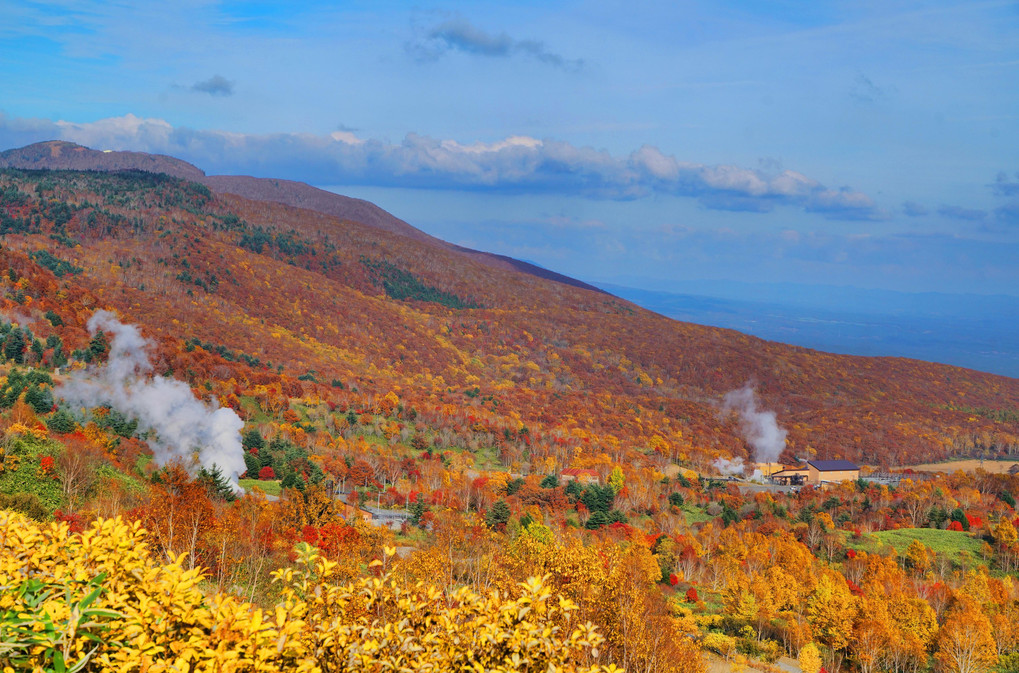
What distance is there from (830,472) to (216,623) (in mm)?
82428

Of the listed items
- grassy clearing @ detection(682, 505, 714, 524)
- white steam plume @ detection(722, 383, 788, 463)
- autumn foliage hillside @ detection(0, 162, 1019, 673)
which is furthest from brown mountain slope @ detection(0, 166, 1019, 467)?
grassy clearing @ detection(682, 505, 714, 524)

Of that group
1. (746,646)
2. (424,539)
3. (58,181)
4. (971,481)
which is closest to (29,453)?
(424,539)

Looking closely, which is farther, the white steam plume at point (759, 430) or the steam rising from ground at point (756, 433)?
the white steam plume at point (759, 430)

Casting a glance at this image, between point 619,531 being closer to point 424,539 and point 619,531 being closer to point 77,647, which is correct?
point 424,539

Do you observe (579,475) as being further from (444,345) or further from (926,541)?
(444,345)

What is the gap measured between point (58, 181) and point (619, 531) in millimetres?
137941

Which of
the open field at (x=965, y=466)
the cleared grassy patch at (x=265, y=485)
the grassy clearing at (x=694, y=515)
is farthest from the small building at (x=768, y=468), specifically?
the cleared grassy patch at (x=265, y=485)

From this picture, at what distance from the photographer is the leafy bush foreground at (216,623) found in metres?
3.68

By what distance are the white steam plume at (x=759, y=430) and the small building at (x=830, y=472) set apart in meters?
15.9

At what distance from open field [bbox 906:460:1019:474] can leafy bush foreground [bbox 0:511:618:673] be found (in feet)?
329

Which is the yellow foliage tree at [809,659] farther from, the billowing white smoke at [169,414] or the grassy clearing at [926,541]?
the billowing white smoke at [169,414]

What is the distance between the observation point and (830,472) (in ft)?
249

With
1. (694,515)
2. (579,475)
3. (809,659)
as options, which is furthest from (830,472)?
Answer: (809,659)

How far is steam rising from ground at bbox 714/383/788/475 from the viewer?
83750 millimetres
